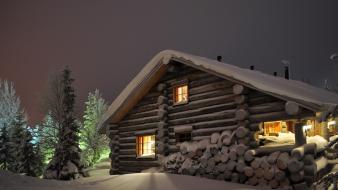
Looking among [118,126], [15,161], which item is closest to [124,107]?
[118,126]

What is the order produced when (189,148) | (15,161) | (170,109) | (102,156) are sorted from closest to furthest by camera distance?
(189,148)
(170,109)
(15,161)
(102,156)

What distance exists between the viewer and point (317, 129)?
2162 cm

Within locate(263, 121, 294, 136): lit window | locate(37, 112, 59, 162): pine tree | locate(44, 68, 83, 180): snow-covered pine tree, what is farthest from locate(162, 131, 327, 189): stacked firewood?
locate(37, 112, 59, 162): pine tree

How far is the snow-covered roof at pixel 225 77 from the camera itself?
43.9 ft

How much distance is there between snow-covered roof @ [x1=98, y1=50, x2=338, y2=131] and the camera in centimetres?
1337

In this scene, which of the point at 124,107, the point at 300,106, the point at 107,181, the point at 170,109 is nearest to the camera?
the point at 300,106

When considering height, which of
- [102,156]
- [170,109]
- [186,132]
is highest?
[170,109]

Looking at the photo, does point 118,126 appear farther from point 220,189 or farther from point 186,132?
point 220,189

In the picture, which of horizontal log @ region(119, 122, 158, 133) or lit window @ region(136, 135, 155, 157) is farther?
lit window @ region(136, 135, 155, 157)

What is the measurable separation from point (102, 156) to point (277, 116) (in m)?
37.0

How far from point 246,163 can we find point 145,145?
7931 millimetres

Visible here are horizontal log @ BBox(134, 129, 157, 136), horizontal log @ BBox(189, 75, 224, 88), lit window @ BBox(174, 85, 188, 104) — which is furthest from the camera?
horizontal log @ BBox(134, 129, 157, 136)

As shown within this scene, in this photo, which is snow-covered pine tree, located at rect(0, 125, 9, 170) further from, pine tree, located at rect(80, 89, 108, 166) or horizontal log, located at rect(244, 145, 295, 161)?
horizontal log, located at rect(244, 145, 295, 161)

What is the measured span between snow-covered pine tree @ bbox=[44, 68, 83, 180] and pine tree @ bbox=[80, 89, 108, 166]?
15.7m
